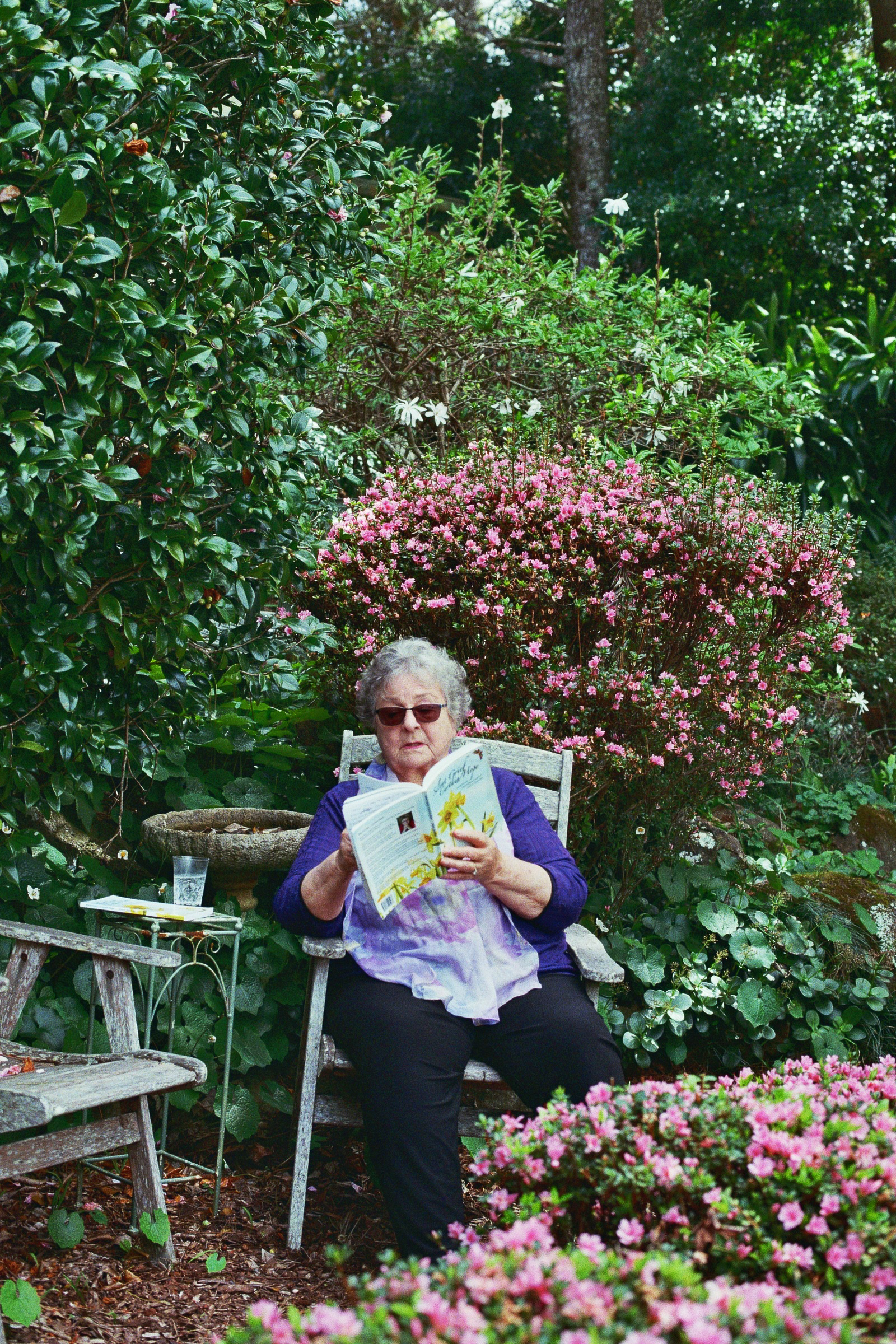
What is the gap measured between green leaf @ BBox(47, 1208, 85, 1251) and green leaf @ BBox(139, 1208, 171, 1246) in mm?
137

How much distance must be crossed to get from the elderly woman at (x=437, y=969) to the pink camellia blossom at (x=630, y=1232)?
923mm

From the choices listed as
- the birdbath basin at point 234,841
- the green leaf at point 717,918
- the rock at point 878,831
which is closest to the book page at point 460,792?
the birdbath basin at point 234,841

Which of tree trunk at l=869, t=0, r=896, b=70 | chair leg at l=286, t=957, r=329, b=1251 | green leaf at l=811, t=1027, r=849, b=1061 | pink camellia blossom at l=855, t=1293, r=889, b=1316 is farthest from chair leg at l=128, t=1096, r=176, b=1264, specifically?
tree trunk at l=869, t=0, r=896, b=70

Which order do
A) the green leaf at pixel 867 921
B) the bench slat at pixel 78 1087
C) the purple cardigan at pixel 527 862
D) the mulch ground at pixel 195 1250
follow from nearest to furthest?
the bench slat at pixel 78 1087
the mulch ground at pixel 195 1250
the purple cardigan at pixel 527 862
the green leaf at pixel 867 921

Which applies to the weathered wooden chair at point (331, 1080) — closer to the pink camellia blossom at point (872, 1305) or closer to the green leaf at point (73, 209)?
the pink camellia blossom at point (872, 1305)

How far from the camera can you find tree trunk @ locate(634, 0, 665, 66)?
12430 millimetres

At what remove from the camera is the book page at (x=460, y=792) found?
235cm

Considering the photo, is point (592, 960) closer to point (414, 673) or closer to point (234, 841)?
point (414, 673)

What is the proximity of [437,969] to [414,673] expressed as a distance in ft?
2.37

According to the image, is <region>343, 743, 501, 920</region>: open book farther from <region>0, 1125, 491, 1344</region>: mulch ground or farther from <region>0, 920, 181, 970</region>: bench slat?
<region>0, 1125, 491, 1344</region>: mulch ground

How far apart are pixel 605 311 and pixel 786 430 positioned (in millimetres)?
1179

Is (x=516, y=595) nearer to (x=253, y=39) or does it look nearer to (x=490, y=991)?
(x=490, y=991)

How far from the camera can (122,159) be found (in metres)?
2.52

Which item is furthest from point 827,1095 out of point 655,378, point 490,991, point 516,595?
point 655,378
